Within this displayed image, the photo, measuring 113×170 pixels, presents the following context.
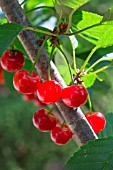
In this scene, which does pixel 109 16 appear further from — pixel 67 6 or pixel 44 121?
pixel 44 121

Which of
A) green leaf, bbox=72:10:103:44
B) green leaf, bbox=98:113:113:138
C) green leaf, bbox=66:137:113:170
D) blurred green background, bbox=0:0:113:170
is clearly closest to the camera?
green leaf, bbox=66:137:113:170

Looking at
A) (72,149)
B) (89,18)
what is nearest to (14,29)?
(89,18)

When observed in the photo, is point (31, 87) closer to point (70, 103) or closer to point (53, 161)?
point (70, 103)

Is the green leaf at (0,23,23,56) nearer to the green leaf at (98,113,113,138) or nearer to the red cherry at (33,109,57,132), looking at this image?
the red cherry at (33,109,57,132)

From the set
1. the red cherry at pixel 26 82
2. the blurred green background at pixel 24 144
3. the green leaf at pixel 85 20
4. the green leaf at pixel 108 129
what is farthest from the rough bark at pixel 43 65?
the blurred green background at pixel 24 144

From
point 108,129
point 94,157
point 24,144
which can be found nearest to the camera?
point 94,157

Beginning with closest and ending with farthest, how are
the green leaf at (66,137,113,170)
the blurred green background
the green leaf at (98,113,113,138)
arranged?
the green leaf at (66,137,113,170) < the green leaf at (98,113,113,138) < the blurred green background

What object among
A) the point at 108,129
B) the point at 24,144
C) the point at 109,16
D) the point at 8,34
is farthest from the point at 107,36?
the point at 24,144

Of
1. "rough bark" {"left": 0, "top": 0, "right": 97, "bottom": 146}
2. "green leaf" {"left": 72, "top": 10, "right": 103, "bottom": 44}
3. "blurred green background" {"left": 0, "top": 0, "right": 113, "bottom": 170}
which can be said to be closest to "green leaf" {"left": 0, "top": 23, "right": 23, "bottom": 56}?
"rough bark" {"left": 0, "top": 0, "right": 97, "bottom": 146}
